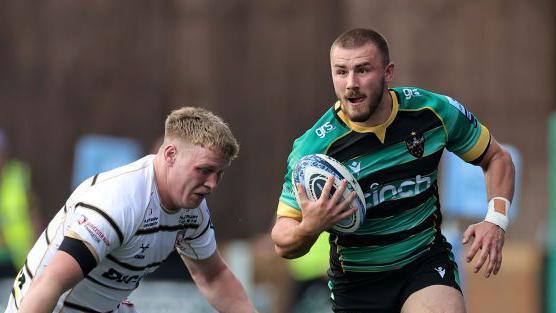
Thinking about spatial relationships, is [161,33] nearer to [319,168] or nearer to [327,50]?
[327,50]

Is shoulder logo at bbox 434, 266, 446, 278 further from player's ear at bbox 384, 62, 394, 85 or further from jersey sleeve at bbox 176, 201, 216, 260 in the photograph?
jersey sleeve at bbox 176, 201, 216, 260

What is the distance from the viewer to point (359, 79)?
548cm

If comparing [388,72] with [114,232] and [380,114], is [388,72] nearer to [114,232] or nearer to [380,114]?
[380,114]

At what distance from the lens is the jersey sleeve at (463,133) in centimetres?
574

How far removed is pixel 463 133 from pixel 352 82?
72cm

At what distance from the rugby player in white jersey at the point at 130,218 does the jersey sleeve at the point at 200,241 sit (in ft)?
0.07

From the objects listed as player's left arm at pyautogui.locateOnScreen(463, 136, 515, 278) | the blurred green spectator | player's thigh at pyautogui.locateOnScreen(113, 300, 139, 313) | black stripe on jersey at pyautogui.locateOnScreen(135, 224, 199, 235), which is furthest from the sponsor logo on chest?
the blurred green spectator

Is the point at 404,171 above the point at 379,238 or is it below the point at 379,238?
above

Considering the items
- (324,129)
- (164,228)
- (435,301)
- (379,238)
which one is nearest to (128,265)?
(164,228)

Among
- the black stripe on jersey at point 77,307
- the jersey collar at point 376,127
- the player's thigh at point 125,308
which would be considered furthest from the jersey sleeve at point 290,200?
the black stripe on jersey at point 77,307

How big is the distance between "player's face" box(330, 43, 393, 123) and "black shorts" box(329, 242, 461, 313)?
81 centimetres

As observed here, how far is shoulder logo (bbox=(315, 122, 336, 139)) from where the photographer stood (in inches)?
220

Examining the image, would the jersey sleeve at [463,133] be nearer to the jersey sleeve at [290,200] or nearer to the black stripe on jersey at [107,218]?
the jersey sleeve at [290,200]

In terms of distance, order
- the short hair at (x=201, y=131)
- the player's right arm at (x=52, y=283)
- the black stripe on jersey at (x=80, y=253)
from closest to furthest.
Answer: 1. the player's right arm at (x=52, y=283)
2. the black stripe on jersey at (x=80, y=253)
3. the short hair at (x=201, y=131)
